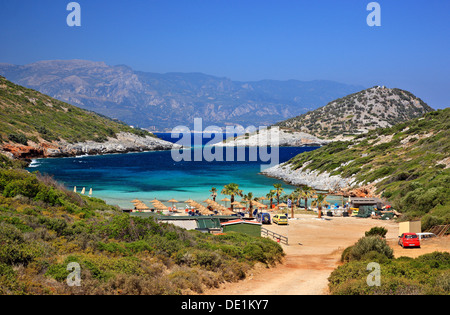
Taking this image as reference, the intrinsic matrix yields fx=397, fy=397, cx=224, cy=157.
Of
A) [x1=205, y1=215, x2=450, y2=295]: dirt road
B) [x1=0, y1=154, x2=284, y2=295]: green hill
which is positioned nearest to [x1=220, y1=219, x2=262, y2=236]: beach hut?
[x1=205, y1=215, x2=450, y2=295]: dirt road

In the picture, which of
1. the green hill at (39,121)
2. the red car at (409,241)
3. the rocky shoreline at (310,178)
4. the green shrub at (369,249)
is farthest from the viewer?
the green hill at (39,121)

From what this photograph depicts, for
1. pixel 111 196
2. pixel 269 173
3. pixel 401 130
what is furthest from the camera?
pixel 269 173

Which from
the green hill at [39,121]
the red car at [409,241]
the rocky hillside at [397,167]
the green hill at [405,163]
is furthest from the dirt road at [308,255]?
the green hill at [39,121]

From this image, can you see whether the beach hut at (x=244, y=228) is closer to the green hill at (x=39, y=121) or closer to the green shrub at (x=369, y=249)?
the green shrub at (x=369, y=249)

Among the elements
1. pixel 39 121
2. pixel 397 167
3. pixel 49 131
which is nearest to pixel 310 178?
pixel 397 167

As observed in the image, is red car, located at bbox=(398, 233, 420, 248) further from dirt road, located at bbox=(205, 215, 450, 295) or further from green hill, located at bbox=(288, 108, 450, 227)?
green hill, located at bbox=(288, 108, 450, 227)
